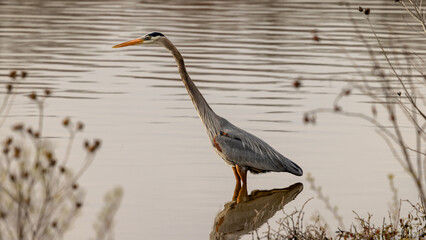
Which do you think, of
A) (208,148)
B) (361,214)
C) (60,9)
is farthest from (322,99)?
(60,9)

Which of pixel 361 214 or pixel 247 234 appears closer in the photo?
pixel 247 234

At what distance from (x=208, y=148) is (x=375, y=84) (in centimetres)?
597

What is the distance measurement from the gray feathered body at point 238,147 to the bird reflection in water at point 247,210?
0.25 metres

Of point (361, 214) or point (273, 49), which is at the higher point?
point (273, 49)

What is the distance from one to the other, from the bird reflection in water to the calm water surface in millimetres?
27

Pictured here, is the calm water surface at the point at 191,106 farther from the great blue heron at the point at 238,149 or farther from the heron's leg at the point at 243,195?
the great blue heron at the point at 238,149

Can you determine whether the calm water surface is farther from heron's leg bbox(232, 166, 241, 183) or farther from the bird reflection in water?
heron's leg bbox(232, 166, 241, 183)

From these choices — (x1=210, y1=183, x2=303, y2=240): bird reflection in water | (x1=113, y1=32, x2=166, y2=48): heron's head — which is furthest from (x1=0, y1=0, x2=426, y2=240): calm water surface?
(x1=113, y1=32, x2=166, y2=48): heron's head

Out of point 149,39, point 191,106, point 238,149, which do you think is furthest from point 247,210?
point 191,106

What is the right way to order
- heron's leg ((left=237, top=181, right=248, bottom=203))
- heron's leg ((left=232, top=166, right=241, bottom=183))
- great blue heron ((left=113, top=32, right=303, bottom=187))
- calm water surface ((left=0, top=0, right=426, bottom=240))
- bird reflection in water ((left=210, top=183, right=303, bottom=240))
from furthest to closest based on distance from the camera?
heron's leg ((left=232, top=166, right=241, bottom=183)) → great blue heron ((left=113, top=32, right=303, bottom=187)) → heron's leg ((left=237, top=181, right=248, bottom=203)) → calm water surface ((left=0, top=0, right=426, bottom=240)) → bird reflection in water ((left=210, top=183, right=303, bottom=240))

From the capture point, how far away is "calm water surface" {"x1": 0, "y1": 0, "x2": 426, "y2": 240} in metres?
8.90

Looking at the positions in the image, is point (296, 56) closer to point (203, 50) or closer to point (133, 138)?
point (203, 50)

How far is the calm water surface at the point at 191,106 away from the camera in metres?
8.90

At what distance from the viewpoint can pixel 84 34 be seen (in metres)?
22.3
